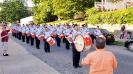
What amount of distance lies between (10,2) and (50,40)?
337 ft

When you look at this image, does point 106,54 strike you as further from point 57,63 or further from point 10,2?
point 10,2

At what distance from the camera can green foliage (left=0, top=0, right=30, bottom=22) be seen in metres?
119

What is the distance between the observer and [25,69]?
15.1 m

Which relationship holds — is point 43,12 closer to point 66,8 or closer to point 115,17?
point 66,8

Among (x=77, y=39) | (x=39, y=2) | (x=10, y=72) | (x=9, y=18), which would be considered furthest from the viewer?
(x=9, y=18)

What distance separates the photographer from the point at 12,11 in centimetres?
11950

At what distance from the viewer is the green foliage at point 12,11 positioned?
119 m

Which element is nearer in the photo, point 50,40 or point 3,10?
point 50,40

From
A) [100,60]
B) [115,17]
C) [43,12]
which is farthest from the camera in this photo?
[43,12]

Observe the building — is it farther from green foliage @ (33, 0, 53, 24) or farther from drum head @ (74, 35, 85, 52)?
drum head @ (74, 35, 85, 52)

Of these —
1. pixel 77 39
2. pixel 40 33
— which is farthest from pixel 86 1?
pixel 77 39

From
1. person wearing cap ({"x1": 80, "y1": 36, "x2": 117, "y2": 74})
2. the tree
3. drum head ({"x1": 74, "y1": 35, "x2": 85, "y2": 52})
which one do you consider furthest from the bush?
person wearing cap ({"x1": 80, "y1": 36, "x2": 117, "y2": 74})

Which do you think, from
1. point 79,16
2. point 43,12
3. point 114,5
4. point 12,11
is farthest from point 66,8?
point 12,11

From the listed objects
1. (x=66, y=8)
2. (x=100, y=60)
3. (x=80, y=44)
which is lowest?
(x=66, y=8)
